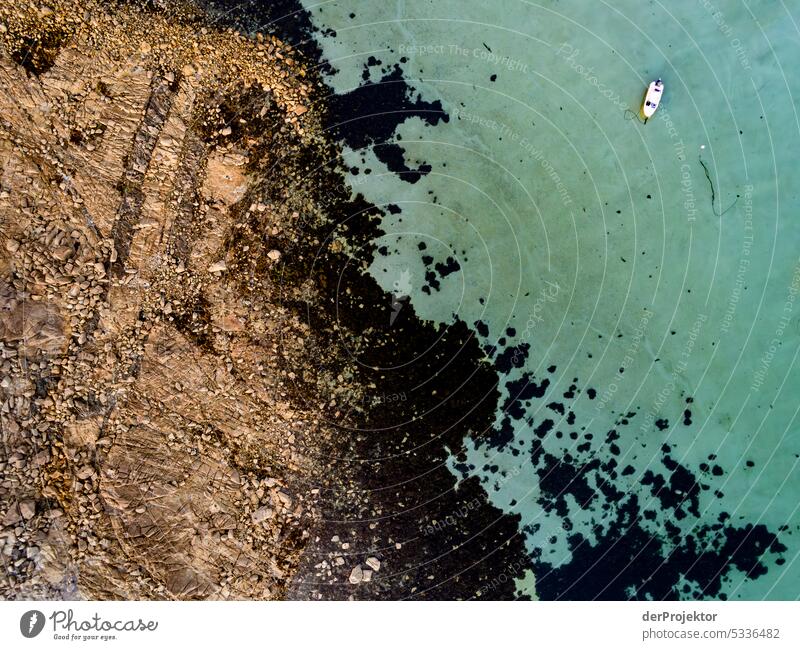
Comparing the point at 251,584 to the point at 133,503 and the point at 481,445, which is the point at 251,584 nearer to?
the point at 133,503

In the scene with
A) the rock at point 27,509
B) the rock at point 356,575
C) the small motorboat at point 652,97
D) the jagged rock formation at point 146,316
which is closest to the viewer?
the rock at point 27,509

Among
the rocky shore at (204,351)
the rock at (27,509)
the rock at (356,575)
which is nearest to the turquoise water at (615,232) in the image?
the rocky shore at (204,351)

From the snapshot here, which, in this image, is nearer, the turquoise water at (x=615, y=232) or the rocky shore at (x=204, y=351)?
the rocky shore at (x=204, y=351)

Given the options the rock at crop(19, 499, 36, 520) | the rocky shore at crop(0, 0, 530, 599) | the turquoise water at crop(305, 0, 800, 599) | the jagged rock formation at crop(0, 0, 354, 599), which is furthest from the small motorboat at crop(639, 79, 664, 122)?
the rock at crop(19, 499, 36, 520)

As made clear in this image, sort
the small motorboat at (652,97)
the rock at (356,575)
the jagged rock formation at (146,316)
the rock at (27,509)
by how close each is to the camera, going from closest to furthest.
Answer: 1. the rock at (27,509)
2. the jagged rock formation at (146,316)
3. the rock at (356,575)
4. the small motorboat at (652,97)

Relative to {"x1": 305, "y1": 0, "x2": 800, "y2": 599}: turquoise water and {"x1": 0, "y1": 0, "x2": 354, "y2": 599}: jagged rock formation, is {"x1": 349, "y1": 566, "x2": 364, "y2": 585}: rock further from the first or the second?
{"x1": 305, "y1": 0, "x2": 800, "y2": 599}: turquoise water
